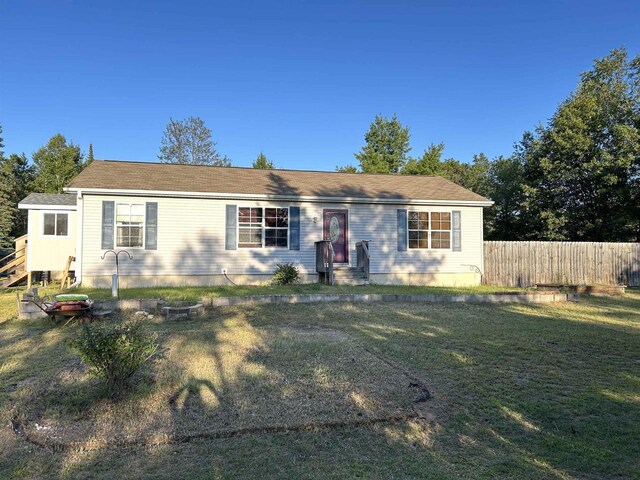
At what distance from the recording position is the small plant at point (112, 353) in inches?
152

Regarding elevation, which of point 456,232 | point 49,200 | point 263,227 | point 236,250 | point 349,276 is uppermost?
point 49,200

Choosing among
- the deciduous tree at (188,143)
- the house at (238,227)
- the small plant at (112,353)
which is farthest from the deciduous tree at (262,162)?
the small plant at (112,353)

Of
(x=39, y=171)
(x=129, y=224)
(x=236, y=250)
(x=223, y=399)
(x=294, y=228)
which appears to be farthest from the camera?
(x=39, y=171)

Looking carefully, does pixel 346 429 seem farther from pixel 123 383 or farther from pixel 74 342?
pixel 74 342

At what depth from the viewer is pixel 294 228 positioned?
45.9 ft

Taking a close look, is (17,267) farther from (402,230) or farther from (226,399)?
(226,399)

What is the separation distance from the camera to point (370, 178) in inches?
679

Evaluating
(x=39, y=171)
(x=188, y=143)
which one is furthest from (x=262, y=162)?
(x=39, y=171)

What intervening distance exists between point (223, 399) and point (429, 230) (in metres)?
12.1

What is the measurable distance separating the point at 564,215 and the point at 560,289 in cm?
1029

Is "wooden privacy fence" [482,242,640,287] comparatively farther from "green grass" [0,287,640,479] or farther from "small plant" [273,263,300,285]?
"green grass" [0,287,640,479]

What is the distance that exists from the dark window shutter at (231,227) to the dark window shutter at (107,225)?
3.30 metres

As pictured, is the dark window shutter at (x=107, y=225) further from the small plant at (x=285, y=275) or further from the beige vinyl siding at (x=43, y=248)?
the small plant at (x=285, y=275)

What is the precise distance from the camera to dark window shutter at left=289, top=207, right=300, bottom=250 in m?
13.9
